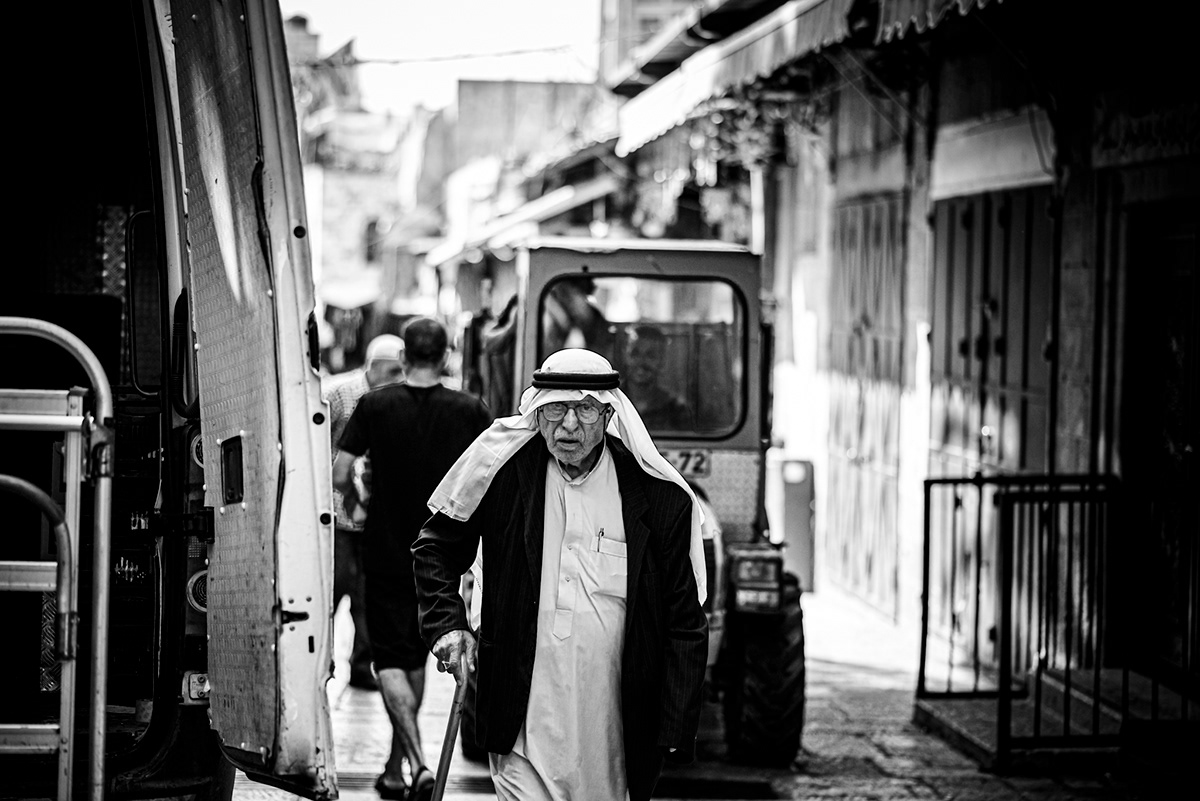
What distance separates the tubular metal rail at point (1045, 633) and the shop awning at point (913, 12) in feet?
6.95

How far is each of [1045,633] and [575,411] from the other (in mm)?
4483

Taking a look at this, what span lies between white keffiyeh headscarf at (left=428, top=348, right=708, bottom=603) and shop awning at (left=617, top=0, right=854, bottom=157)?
435 centimetres

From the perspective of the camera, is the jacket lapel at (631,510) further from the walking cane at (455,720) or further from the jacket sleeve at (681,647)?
the walking cane at (455,720)

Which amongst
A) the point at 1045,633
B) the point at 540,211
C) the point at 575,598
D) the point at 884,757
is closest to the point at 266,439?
the point at 575,598

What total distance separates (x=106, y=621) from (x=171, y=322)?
1.33 m

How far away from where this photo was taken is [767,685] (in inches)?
322

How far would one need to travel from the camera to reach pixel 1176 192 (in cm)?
843

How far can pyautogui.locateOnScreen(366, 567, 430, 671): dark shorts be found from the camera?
7395mm

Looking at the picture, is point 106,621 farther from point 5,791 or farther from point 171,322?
point 171,322

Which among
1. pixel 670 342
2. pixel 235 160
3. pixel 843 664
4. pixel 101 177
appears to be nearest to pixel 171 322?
pixel 235 160

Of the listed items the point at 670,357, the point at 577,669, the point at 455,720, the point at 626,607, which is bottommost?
the point at 455,720

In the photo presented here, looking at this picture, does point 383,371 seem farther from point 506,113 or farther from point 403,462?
point 506,113

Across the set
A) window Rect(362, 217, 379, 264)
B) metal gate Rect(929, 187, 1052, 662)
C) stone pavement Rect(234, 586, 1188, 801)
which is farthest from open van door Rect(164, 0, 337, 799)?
window Rect(362, 217, 379, 264)

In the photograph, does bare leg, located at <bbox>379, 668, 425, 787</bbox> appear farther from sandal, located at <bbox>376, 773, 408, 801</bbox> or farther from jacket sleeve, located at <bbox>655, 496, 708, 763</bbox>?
jacket sleeve, located at <bbox>655, 496, 708, 763</bbox>
